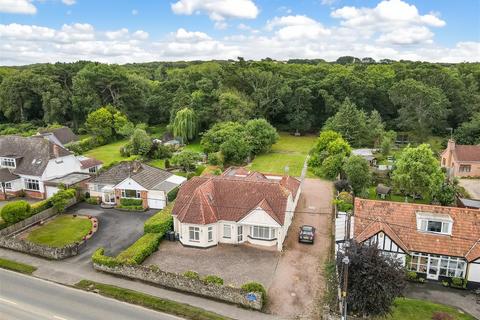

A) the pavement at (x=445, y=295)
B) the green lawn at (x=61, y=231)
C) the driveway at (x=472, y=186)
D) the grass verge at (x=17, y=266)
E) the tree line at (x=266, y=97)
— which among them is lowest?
the pavement at (x=445, y=295)

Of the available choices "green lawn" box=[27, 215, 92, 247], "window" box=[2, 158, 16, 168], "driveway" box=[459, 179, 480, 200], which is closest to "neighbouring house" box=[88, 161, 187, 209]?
"green lawn" box=[27, 215, 92, 247]

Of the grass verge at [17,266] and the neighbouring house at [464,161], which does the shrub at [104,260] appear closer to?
the grass verge at [17,266]

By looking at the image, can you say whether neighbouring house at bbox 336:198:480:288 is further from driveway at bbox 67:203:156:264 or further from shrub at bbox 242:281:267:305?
driveway at bbox 67:203:156:264

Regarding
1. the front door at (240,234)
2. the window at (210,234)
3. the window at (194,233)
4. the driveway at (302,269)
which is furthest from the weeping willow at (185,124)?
the front door at (240,234)

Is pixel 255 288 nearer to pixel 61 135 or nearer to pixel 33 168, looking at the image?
pixel 33 168

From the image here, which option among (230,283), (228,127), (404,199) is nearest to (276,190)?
(230,283)

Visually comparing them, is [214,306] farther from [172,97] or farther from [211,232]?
[172,97]
